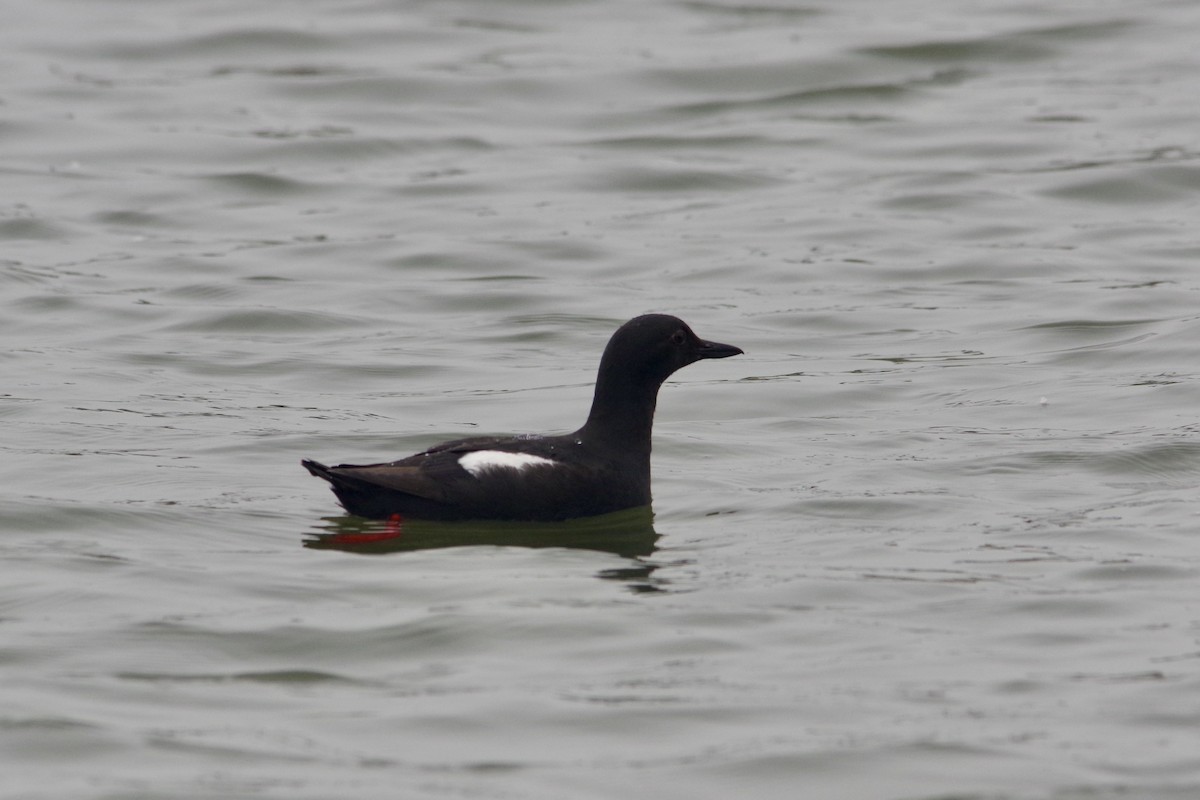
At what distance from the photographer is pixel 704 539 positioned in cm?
897

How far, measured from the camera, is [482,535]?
8883mm

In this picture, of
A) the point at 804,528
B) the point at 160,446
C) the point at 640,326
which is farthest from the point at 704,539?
the point at 160,446

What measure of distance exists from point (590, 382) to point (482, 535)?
3.58 metres

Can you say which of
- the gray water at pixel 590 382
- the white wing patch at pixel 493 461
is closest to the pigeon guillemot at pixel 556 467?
the white wing patch at pixel 493 461

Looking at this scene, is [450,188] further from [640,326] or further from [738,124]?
[640,326]

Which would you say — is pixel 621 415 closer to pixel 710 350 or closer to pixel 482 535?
pixel 710 350

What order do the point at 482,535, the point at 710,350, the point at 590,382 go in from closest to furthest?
the point at 482,535, the point at 710,350, the point at 590,382

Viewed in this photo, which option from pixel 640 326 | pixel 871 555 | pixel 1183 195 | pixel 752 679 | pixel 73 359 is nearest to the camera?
pixel 752 679

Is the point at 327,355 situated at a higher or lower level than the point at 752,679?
higher

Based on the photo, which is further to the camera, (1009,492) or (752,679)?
(1009,492)

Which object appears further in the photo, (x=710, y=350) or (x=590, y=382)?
(x=590, y=382)

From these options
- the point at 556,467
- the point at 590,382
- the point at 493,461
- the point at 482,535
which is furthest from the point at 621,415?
the point at 590,382

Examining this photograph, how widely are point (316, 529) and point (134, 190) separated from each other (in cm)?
994

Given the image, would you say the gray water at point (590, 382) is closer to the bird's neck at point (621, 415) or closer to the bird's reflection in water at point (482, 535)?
the bird's reflection in water at point (482, 535)
